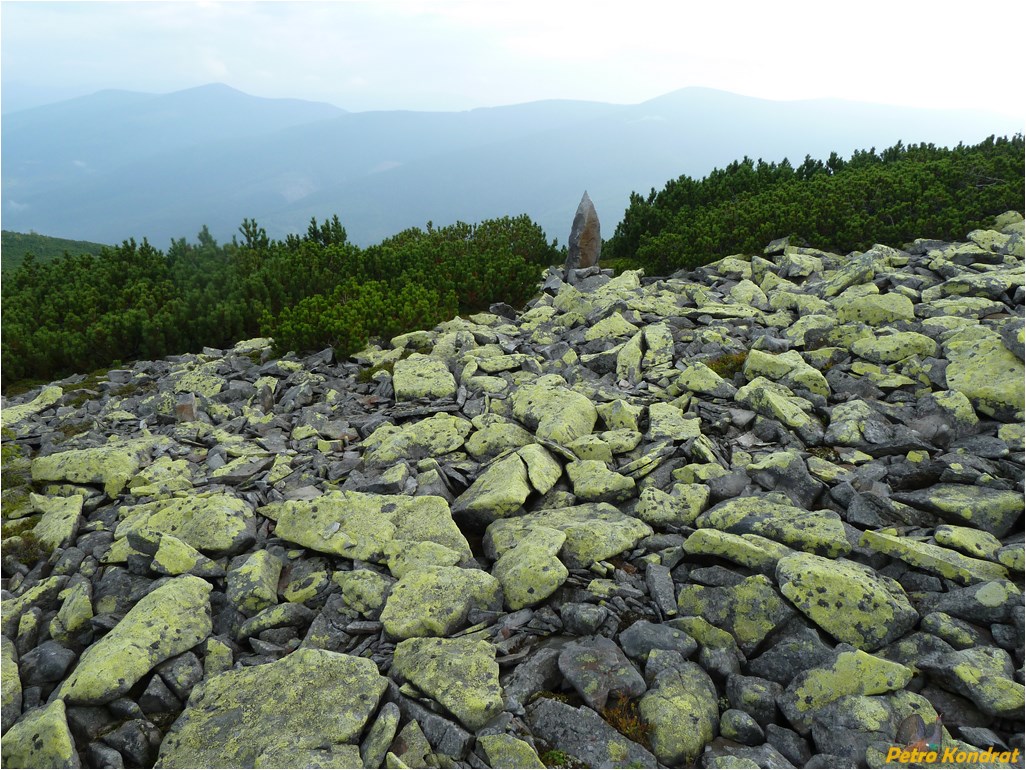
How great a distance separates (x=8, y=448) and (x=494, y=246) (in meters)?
14.0

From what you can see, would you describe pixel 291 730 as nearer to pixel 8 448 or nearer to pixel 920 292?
pixel 8 448

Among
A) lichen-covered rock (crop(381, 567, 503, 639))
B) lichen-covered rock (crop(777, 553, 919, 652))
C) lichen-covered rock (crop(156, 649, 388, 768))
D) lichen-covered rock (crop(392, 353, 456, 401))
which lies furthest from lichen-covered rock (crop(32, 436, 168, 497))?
lichen-covered rock (crop(777, 553, 919, 652))

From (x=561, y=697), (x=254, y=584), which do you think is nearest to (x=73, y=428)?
(x=254, y=584)

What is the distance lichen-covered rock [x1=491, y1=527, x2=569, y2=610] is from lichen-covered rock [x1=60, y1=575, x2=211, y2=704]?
2.55 meters

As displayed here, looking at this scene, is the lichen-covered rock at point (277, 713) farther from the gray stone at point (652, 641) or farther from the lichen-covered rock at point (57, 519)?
the lichen-covered rock at point (57, 519)

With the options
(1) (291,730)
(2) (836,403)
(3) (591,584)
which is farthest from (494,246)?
(1) (291,730)

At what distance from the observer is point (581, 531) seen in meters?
5.75

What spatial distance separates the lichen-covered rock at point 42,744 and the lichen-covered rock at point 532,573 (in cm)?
320

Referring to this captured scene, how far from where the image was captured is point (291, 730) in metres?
4.07

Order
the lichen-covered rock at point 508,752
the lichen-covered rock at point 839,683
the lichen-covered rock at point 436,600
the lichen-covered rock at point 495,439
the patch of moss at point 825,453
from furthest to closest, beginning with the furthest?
the lichen-covered rock at point 495,439 → the patch of moss at point 825,453 → the lichen-covered rock at point 436,600 → the lichen-covered rock at point 839,683 → the lichen-covered rock at point 508,752

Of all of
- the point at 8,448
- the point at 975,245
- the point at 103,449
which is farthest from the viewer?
the point at 975,245

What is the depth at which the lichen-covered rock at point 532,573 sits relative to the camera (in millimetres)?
5172

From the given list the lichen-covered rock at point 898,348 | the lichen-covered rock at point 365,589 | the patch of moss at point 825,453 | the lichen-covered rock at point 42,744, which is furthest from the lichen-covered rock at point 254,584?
the lichen-covered rock at point 898,348

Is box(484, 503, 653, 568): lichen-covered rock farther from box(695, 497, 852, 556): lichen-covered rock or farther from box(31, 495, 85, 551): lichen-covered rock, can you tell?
box(31, 495, 85, 551): lichen-covered rock
